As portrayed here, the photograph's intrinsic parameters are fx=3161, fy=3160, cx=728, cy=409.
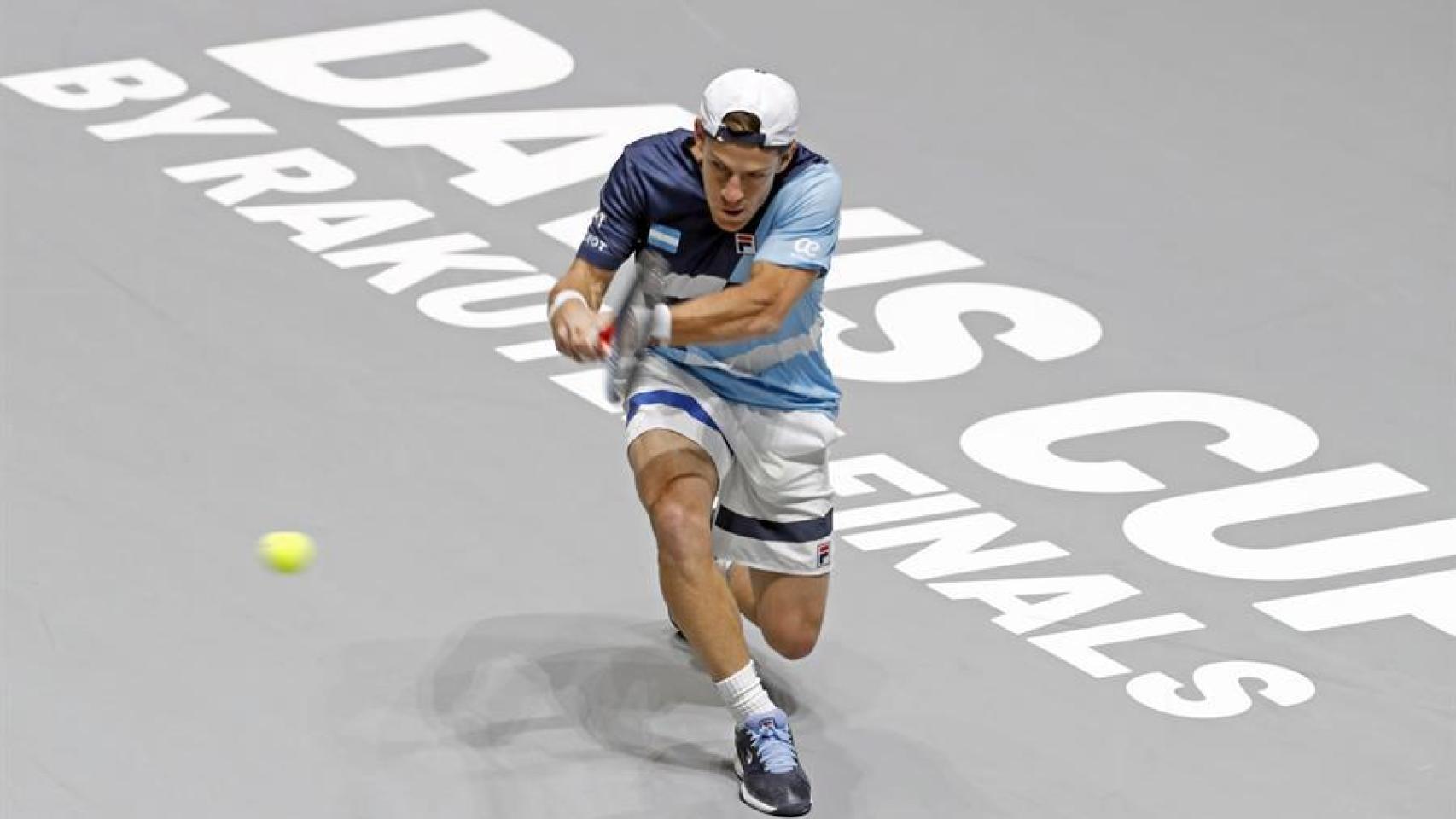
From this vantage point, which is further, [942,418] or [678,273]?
[942,418]

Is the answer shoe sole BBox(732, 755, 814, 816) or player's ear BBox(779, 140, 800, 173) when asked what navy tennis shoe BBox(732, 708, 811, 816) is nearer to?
shoe sole BBox(732, 755, 814, 816)

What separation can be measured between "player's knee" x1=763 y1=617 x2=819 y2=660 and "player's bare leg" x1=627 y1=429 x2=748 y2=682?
1.29 feet

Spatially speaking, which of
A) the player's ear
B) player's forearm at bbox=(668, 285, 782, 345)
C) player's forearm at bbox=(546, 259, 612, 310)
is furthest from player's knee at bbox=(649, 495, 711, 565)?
the player's ear

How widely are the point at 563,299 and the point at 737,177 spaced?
57 centimetres

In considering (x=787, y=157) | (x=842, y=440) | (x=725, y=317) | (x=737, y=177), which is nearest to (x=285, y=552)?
(x=725, y=317)

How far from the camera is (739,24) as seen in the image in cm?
1430

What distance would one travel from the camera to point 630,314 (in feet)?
27.7

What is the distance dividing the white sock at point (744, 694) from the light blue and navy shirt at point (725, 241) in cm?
79

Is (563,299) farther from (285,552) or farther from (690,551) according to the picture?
(285,552)

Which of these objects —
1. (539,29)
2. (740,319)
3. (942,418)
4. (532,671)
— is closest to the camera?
(740,319)

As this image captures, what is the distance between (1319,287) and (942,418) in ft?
6.96

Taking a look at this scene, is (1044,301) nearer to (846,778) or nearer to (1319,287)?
(1319,287)

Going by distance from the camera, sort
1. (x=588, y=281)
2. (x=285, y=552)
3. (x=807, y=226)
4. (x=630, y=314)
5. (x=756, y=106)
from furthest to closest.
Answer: (x=285, y=552) → (x=588, y=281) → (x=807, y=226) → (x=630, y=314) → (x=756, y=106)

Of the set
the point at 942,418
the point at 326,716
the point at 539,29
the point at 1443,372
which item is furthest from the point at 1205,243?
the point at 326,716
